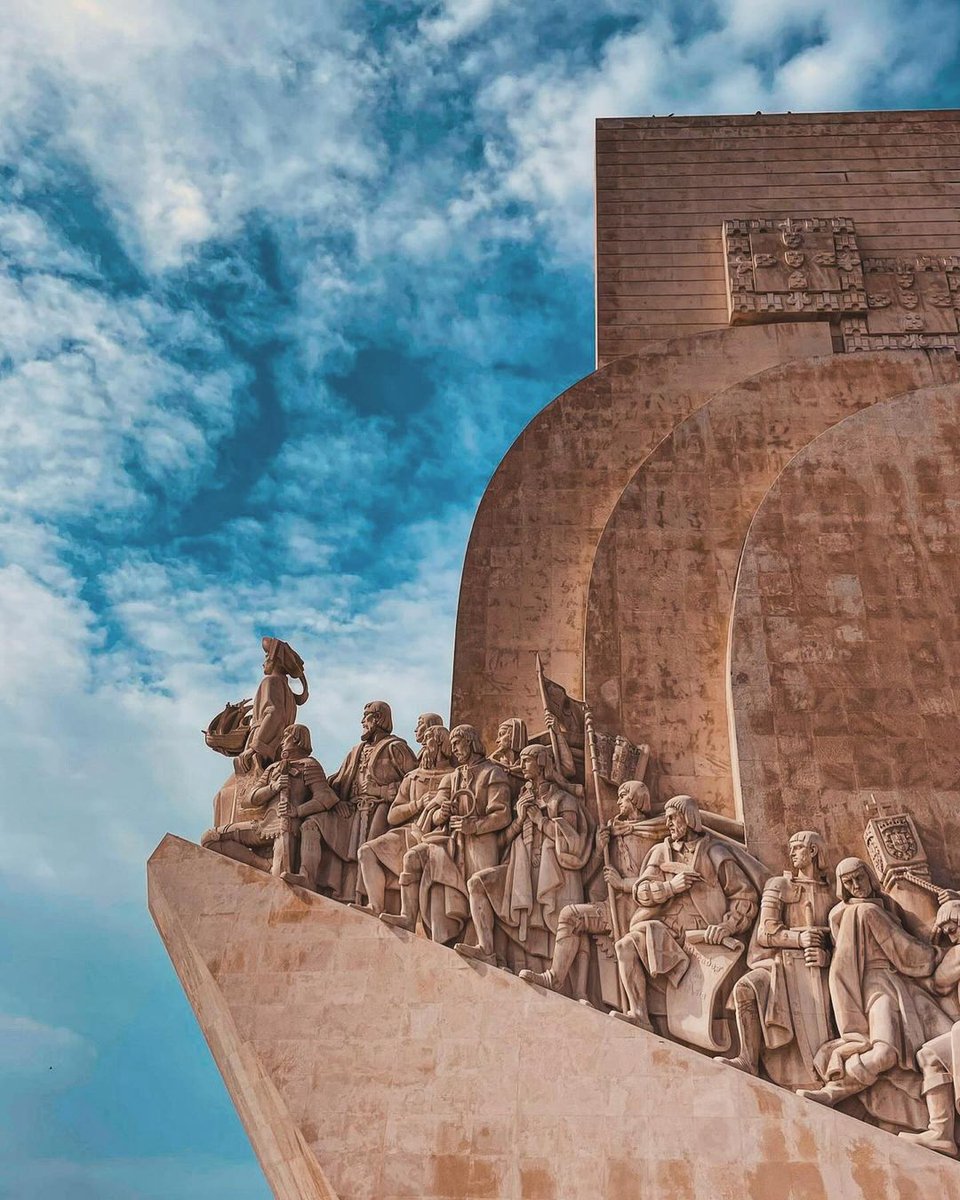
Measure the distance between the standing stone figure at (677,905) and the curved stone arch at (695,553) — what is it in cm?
86

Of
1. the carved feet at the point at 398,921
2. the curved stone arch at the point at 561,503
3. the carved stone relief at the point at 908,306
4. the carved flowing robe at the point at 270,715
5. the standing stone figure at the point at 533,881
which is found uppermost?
the carved stone relief at the point at 908,306

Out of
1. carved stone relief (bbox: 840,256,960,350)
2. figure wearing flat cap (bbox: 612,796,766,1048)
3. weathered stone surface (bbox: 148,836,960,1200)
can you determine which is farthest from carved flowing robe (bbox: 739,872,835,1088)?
carved stone relief (bbox: 840,256,960,350)

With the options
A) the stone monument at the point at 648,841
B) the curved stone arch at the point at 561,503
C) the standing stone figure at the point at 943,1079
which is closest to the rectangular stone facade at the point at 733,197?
the curved stone arch at the point at 561,503

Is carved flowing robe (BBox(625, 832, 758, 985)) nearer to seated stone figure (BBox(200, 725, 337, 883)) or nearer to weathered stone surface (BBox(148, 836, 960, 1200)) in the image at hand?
weathered stone surface (BBox(148, 836, 960, 1200))

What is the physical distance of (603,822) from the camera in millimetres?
8664

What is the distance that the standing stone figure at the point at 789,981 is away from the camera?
7328 millimetres

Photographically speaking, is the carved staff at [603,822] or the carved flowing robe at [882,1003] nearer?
the carved flowing robe at [882,1003]

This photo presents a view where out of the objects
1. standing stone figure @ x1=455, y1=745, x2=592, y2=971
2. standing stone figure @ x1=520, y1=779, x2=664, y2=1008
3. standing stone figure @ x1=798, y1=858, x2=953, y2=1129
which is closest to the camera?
standing stone figure @ x1=798, y1=858, x2=953, y2=1129

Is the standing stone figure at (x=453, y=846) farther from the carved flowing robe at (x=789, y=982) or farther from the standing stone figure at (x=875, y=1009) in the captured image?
the standing stone figure at (x=875, y=1009)

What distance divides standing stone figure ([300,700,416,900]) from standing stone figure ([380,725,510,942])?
502mm

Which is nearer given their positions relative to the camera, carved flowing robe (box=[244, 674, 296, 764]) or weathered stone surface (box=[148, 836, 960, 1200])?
weathered stone surface (box=[148, 836, 960, 1200])

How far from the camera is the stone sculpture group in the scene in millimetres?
7273

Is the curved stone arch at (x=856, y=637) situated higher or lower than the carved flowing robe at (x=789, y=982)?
higher

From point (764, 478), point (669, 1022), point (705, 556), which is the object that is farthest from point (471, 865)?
point (764, 478)
